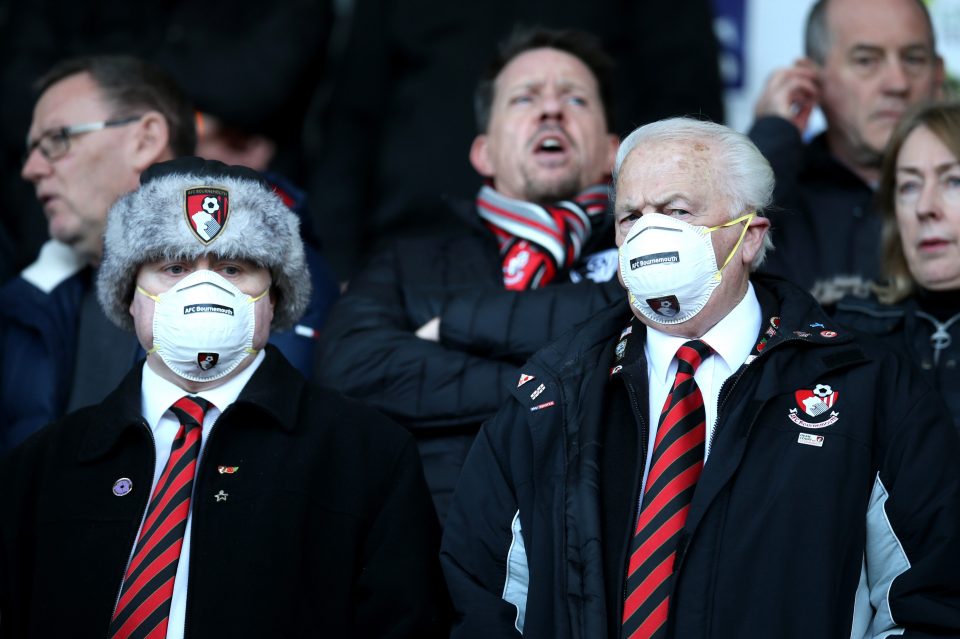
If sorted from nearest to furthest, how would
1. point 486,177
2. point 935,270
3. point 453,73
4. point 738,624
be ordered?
point 738,624, point 935,270, point 486,177, point 453,73

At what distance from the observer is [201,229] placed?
12.6 feet

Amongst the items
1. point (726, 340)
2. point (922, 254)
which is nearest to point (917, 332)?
point (922, 254)

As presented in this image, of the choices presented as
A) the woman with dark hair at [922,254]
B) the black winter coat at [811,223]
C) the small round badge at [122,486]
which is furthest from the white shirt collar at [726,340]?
the small round badge at [122,486]

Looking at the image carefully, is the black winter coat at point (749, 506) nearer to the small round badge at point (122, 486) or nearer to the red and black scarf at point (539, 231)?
the small round badge at point (122, 486)

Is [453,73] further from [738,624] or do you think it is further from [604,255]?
[738,624]

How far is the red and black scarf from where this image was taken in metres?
4.95

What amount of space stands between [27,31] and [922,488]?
15.1 ft

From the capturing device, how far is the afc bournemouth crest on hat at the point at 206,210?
12.5 feet

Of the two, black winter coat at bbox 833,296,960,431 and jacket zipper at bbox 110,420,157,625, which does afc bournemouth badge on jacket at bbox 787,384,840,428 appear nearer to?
black winter coat at bbox 833,296,960,431

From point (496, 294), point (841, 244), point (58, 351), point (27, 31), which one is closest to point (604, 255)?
point (496, 294)

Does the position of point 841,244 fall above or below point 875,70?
below

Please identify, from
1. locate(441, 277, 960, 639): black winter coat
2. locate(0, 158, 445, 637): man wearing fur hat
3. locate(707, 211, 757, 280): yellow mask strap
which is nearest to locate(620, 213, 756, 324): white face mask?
locate(707, 211, 757, 280): yellow mask strap

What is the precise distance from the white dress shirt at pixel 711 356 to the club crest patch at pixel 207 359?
112 centimetres

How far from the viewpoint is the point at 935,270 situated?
4566 millimetres
